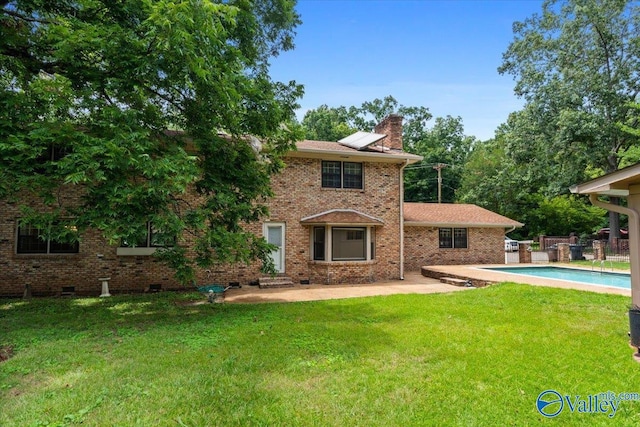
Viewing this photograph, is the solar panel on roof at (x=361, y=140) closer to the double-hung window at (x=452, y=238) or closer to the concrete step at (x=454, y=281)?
the concrete step at (x=454, y=281)

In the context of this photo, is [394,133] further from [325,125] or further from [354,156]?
[325,125]

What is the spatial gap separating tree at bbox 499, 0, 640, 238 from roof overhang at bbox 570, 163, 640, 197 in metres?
21.9

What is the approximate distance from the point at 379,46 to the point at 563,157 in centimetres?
1979

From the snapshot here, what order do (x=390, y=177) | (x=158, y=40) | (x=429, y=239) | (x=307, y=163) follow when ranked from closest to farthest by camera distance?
(x=158, y=40), (x=307, y=163), (x=390, y=177), (x=429, y=239)

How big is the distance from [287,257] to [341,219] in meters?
2.42

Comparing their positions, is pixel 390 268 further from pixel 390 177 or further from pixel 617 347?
pixel 617 347

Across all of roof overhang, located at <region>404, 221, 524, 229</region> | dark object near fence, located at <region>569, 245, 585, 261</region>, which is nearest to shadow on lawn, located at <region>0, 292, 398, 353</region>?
roof overhang, located at <region>404, 221, 524, 229</region>

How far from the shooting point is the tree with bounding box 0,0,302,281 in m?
6.20

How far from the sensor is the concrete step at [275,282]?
12.0 meters

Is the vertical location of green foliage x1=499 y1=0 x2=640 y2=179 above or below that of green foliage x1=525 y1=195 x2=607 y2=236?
above

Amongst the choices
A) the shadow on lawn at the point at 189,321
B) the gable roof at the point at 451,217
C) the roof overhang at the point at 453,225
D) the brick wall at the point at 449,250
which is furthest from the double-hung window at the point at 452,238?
the shadow on lawn at the point at 189,321

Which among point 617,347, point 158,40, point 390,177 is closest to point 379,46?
point 390,177

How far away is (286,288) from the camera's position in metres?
12.0

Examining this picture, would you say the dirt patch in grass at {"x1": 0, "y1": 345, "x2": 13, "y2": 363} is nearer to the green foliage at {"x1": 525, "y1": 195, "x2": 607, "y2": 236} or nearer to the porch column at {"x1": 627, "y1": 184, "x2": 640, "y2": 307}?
the porch column at {"x1": 627, "y1": 184, "x2": 640, "y2": 307}
